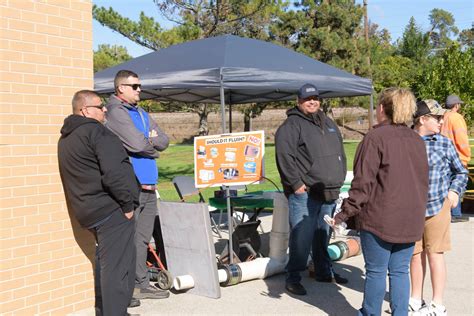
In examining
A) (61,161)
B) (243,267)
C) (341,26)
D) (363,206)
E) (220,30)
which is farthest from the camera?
(341,26)

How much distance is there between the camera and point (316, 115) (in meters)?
5.78

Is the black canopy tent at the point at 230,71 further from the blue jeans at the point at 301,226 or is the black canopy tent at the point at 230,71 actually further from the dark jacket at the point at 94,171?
the dark jacket at the point at 94,171

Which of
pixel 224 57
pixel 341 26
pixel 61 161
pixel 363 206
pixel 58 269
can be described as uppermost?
pixel 341 26

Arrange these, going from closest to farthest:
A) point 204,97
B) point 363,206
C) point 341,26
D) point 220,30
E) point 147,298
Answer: point 363,206, point 147,298, point 204,97, point 220,30, point 341,26

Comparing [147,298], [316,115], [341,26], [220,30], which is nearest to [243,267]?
[147,298]

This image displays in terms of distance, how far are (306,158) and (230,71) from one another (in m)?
1.36

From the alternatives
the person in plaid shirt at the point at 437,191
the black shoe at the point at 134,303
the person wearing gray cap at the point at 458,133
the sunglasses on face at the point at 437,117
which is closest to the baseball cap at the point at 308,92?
the person in plaid shirt at the point at 437,191

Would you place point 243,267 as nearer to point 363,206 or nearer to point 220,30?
point 363,206

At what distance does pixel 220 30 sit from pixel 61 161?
62.6 feet

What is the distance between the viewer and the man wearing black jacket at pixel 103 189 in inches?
170

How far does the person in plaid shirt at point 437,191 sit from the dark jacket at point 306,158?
1.11 meters

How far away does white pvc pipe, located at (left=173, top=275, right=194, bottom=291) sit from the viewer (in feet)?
18.7

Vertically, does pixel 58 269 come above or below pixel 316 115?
below

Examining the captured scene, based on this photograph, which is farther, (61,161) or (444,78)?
(444,78)
